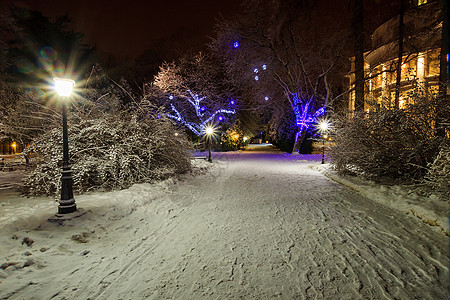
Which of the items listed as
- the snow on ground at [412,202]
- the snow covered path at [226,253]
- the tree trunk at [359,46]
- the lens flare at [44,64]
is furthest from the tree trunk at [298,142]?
the lens flare at [44,64]

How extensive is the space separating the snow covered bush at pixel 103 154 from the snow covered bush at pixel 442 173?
7968mm

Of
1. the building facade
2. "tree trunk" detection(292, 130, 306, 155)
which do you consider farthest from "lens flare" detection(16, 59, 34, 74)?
"tree trunk" detection(292, 130, 306, 155)

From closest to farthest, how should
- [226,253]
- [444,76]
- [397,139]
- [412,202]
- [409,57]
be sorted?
1. [226,253]
2. [412,202]
3. [397,139]
4. [444,76]
5. [409,57]

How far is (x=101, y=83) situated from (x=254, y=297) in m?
23.6

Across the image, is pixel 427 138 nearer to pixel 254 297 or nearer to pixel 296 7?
pixel 254 297

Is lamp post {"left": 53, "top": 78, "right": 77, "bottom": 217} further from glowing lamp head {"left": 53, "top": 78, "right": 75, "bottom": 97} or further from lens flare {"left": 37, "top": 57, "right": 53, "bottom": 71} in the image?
lens flare {"left": 37, "top": 57, "right": 53, "bottom": 71}

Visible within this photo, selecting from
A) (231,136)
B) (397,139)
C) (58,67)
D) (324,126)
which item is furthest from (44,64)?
(397,139)

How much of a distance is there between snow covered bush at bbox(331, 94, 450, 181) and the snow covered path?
2248 mm

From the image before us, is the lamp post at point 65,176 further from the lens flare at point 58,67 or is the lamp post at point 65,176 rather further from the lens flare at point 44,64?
the lens flare at point 58,67

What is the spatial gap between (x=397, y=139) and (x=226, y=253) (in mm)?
6743

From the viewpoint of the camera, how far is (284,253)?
11.3 ft

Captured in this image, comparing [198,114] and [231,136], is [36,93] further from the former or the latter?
[231,136]

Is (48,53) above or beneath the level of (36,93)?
above

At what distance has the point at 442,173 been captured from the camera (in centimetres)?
501
